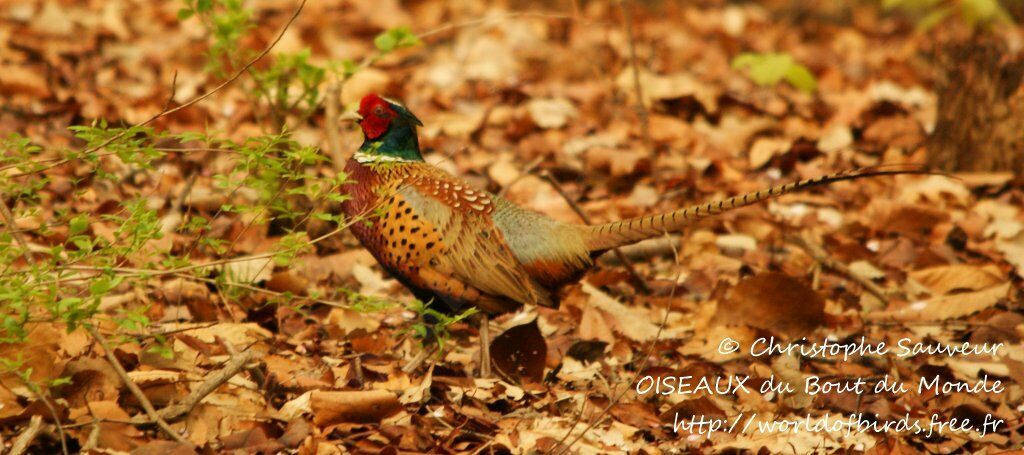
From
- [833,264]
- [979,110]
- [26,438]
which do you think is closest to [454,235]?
[26,438]

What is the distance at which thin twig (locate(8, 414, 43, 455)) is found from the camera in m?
3.16

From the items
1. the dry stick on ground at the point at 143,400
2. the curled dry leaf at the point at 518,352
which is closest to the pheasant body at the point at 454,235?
the curled dry leaf at the point at 518,352

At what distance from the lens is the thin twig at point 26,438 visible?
3.16 m

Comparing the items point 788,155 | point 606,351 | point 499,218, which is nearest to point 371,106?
point 499,218

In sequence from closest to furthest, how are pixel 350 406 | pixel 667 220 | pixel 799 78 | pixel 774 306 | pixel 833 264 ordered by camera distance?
pixel 350 406 → pixel 667 220 → pixel 774 306 → pixel 833 264 → pixel 799 78

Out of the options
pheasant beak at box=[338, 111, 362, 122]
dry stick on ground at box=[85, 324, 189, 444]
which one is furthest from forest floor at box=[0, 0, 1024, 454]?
pheasant beak at box=[338, 111, 362, 122]

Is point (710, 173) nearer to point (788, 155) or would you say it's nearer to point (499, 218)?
point (788, 155)

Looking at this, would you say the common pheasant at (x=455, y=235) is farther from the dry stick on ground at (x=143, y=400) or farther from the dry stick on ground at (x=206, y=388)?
the dry stick on ground at (x=143, y=400)

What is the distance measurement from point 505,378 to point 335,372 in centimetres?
62

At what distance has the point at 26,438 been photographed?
125 inches

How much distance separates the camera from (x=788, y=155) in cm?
692

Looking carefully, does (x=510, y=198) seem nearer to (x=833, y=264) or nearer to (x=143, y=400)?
(x=833, y=264)

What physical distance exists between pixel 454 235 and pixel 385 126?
21.5 inches

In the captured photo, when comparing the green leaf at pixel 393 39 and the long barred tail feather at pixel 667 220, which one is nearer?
the long barred tail feather at pixel 667 220
